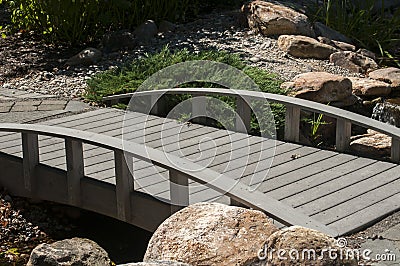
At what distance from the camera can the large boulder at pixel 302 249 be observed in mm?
3420

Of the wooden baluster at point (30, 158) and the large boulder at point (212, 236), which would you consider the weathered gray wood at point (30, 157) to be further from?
the large boulder at point (212, 236)

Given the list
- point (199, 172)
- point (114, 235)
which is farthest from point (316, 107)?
point (114, 235)

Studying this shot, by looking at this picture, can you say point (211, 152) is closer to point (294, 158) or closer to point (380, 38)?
point (294, 158)

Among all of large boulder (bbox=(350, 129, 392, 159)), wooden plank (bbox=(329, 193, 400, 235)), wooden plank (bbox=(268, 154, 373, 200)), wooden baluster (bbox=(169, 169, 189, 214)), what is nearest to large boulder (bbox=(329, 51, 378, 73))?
large boulder (bbox=(350, 129, 392, 159))

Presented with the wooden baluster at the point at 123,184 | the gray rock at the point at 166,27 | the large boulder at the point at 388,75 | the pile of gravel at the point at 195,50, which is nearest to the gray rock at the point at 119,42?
the pile of gravel at the point at 195,50

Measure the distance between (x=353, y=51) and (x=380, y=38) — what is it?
2.99 ft

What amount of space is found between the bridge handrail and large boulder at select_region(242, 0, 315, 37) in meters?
4.81

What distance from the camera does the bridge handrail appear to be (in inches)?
177

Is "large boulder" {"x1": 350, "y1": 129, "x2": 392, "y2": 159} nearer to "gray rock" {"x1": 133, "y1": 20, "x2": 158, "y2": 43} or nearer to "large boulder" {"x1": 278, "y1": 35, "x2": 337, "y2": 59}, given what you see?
"large boulder" {"x1": 278, "y1": 35, "x2": 337, "y2": 59}

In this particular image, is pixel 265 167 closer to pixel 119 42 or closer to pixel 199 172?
pixel 199 172

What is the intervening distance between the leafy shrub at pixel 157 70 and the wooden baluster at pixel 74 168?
6.76ft

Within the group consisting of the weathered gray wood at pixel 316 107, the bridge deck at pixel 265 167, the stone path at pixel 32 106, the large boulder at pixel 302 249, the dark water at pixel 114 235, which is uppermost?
the large boulder at pixel 302 249

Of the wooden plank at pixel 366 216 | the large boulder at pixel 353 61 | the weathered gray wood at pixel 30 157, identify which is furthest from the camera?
the large boulder at pixel 353 61

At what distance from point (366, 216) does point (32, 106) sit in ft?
14.2
